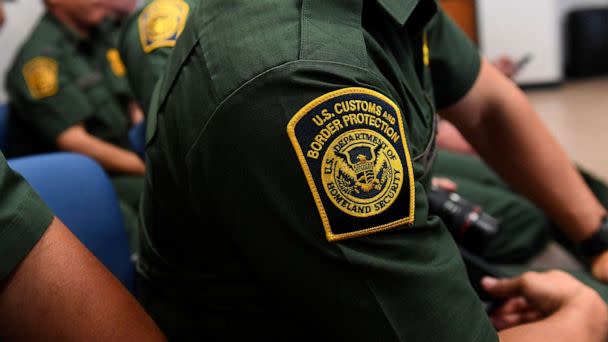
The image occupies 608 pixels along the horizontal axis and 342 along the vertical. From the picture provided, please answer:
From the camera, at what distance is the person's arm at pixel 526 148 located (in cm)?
83

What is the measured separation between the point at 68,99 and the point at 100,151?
0.69 ft

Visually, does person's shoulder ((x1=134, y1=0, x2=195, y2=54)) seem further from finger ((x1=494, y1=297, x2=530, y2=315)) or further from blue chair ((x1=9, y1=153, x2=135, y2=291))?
finger ((x1=494, y1=297, x2=530, y2=315))

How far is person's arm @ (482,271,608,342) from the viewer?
0.58 meters

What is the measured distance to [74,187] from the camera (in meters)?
0.86

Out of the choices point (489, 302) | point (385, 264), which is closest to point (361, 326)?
point (385, 264)

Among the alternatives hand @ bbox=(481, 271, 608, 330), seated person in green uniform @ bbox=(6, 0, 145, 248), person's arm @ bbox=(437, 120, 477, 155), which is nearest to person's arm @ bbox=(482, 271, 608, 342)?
hand @ bbox=(481, 271, 608, 330)

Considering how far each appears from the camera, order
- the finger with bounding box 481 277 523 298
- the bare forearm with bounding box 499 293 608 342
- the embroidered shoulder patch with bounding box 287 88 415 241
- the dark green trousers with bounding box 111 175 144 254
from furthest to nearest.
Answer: the dark green trousers with bounding box 111 175 144 254, the finger with bounding box 481 277 523 298, the bare forearm with bounding box 499 293 608 342, the embroidered shoulder patch with bounding box 287 88 415 241

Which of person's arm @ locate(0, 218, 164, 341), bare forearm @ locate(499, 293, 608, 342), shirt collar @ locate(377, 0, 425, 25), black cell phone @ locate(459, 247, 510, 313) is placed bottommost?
black cell phone @ locate(459, 247, 510, 313)

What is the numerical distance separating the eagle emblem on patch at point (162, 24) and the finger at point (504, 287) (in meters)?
0.57

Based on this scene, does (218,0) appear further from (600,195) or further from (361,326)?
(600,195)

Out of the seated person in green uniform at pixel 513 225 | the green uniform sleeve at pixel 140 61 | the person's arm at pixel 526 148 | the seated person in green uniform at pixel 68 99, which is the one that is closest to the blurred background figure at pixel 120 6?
the seated person in green uniform at pixel 68 99

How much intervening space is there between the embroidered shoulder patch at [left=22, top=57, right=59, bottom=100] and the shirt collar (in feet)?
5.44

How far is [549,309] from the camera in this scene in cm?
67

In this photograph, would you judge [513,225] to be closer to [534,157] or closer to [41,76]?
[534,157]
